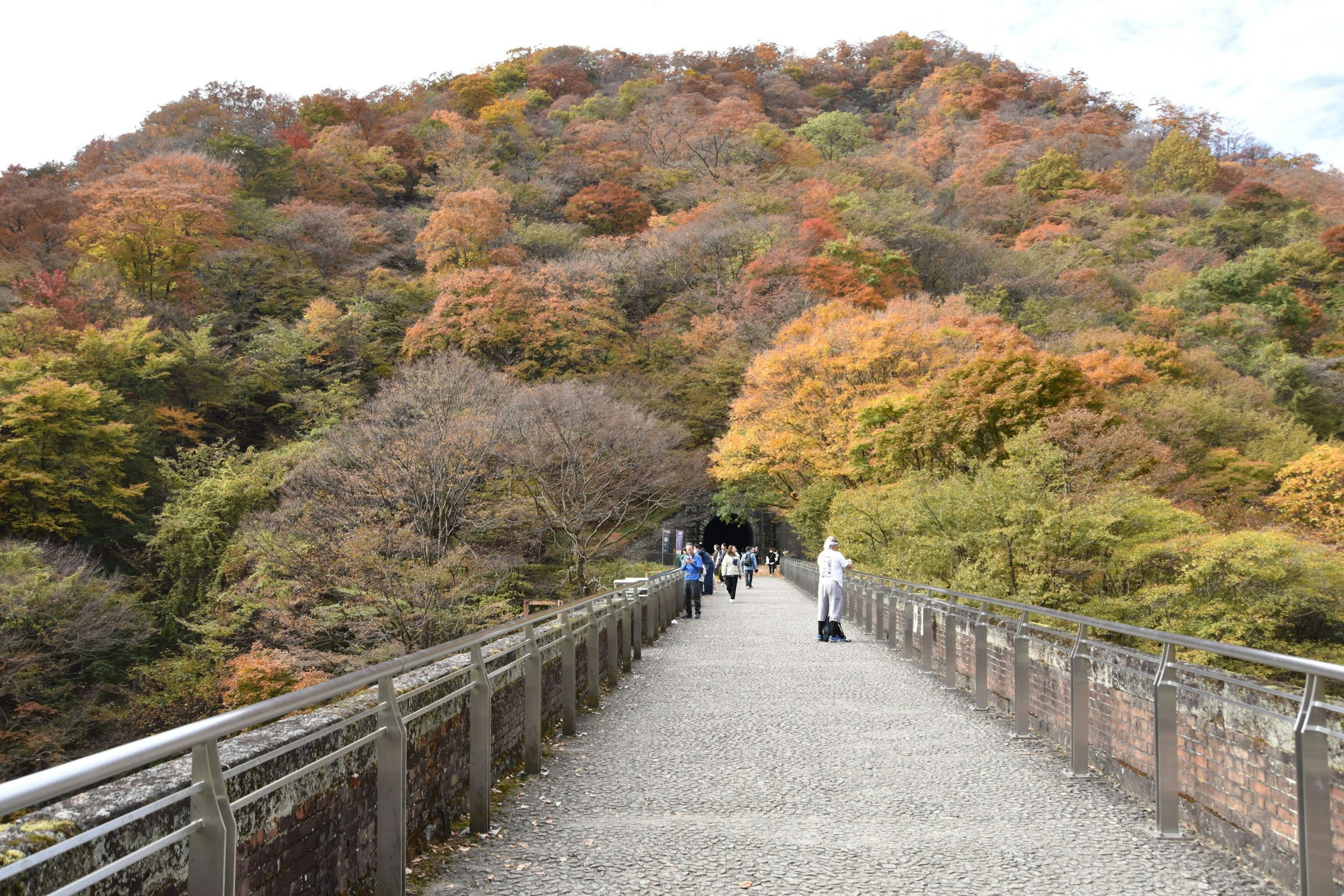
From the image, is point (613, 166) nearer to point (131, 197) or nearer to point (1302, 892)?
point (131, 197)

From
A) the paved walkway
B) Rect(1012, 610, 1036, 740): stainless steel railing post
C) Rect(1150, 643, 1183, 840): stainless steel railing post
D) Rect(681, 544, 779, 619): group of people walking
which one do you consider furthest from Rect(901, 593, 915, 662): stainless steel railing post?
Rect(681, 544, 779, 619): group of people walking

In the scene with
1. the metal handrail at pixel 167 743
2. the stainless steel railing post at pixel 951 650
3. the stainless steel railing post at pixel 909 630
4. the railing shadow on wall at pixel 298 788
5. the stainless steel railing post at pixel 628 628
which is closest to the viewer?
the metal handrail at pixel 167 743

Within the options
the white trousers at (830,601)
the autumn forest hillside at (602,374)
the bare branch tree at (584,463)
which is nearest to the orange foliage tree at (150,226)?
the autumn forest hillside at (602,374)

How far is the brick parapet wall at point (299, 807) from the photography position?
2311 millimetres

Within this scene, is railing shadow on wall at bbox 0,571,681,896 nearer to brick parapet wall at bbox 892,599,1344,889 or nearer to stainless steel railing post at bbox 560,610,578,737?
stainless steel railing post at bbox 560,610,578,737

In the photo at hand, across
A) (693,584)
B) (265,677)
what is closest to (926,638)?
(693,584)

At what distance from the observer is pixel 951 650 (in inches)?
392

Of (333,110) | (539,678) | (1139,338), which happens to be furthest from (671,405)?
(333,110)

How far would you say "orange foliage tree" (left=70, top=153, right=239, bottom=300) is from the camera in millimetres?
44844

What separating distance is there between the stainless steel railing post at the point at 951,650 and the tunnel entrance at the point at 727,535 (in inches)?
2056

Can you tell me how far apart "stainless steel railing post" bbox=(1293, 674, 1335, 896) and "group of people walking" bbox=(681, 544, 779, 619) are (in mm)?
16548

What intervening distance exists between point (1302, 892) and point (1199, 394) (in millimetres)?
33475

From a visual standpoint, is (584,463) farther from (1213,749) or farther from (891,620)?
(1213,749)

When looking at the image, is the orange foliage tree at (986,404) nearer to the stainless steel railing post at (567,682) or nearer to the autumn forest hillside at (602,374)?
the autumn forest hillside at (602,374)
